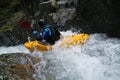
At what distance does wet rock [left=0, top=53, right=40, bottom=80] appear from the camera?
5.77 meters

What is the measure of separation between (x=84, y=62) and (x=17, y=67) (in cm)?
213

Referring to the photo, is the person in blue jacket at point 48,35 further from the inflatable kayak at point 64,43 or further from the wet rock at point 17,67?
the wet rock at point 17,67

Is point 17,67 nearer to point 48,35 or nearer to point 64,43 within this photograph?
point 48,35

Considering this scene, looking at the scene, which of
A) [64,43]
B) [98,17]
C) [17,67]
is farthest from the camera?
[98,17]

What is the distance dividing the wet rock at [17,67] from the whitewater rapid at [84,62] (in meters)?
0.22

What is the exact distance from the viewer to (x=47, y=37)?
8555 mm

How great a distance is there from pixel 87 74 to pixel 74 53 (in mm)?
2008

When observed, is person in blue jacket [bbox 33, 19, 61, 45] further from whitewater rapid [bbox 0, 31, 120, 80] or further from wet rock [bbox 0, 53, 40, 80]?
wet rock [bbox 0, 53, 40, 80]

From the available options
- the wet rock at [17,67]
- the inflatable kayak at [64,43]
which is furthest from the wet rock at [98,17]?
the wet rock at [17,67]

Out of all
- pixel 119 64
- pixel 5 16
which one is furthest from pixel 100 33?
pixel 5 16

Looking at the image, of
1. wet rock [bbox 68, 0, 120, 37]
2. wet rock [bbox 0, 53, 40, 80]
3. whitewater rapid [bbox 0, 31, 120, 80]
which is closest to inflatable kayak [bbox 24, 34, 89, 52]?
whitewater rapid [bbox 0, 31, 120, 80]

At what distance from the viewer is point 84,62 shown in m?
7.38

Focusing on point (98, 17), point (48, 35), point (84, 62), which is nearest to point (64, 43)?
point (48, 35)

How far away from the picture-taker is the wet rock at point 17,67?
5770 millimetres
